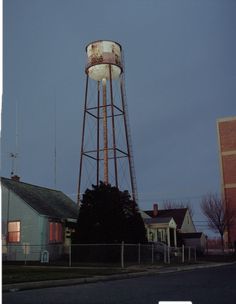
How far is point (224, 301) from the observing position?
7484 mm

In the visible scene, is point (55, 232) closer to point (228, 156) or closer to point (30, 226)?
point (30, 226)

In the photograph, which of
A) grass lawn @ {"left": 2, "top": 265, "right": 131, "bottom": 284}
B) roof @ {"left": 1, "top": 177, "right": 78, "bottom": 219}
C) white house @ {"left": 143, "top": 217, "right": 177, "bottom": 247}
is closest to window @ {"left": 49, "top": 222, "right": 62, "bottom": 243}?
roof @ {"left": 1, "top": 177, "right": 78, "bottom": 219}

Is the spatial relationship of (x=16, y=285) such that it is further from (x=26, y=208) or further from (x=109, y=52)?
(x=109, y=52)

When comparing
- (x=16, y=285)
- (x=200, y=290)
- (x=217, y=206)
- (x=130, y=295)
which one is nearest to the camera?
(x=130, y=295)

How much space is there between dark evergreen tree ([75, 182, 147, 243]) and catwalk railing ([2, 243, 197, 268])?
3.26 feet

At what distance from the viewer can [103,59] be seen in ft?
99.7

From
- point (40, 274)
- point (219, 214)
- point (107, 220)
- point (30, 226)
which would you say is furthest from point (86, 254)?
point (219, 214)

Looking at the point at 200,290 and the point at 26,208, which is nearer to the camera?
the point at 200,290

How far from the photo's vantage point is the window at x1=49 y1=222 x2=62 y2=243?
25094 millimetres

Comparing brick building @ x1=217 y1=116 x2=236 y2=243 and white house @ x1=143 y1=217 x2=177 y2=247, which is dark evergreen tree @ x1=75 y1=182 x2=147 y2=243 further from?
brick building @ x1=217 y1=116 x2=236 y2=243

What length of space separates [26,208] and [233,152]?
2834 cm

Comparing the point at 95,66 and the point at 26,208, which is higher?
the point at 95,66

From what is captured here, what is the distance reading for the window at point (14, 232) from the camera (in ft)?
81.2

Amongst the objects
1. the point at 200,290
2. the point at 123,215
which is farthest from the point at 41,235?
the point at 200,290
